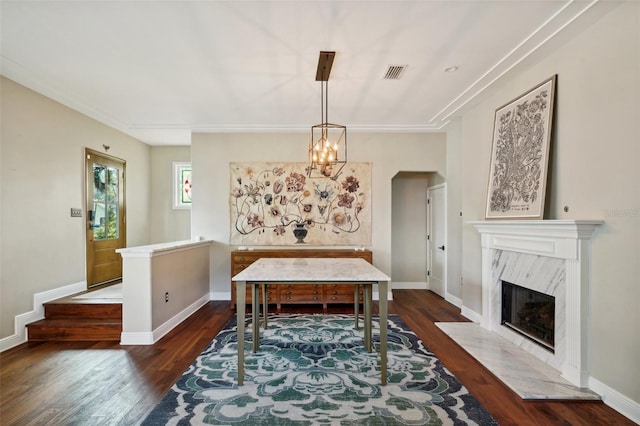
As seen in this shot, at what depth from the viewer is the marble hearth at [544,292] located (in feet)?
7.88

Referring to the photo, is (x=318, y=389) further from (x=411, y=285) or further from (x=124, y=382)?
(x=411, y=285)

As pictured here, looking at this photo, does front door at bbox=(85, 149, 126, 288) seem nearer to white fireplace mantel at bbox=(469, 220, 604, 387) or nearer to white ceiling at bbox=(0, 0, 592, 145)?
white ceiling at bbox=(0, 0, 592, 145)

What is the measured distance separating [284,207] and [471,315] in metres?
3.14

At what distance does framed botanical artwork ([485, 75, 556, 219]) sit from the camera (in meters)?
2.82

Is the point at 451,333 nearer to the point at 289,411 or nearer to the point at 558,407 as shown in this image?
the point at 558,407

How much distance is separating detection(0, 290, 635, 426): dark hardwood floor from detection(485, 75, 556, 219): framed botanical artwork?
1502 millimetres

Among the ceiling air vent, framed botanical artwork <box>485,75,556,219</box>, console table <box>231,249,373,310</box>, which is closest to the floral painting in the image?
console table <box>231,249,373,310</box>

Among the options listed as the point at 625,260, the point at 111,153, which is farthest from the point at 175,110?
the point at 625,260

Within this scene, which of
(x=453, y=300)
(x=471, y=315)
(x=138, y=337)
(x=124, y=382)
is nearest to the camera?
(x=124, y=382)

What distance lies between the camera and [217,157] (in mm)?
5219

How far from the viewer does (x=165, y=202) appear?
6336mm

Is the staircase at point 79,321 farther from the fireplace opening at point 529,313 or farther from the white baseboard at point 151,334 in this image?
the fireplace opening at point 529,313

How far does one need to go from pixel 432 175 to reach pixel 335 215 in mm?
2027

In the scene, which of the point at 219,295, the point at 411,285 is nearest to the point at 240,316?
the point at 219,295
